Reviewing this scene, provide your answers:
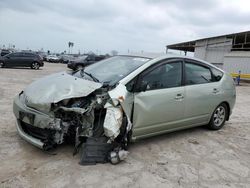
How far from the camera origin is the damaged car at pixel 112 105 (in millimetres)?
3529

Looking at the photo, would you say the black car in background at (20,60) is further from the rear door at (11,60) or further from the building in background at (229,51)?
the building in background at (229,51)

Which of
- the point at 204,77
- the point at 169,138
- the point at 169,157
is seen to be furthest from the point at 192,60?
the point at 169,157

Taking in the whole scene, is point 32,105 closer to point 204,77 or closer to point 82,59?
point 204,77

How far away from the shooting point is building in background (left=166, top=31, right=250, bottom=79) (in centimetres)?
2248

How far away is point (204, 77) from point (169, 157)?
1.88 metres

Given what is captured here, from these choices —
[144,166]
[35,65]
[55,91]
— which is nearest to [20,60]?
[35,65]

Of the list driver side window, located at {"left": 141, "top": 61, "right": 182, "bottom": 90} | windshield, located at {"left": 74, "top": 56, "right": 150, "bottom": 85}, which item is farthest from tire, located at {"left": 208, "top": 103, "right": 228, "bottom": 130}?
windshield, located at {"left": 74, "top": 56, "right": 150, "bottom": 85}

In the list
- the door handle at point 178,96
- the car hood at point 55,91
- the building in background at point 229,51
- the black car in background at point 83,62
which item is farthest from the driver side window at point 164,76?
the black car in background at point 83,62

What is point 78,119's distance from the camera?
11.8ft

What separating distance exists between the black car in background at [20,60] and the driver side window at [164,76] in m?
19.3

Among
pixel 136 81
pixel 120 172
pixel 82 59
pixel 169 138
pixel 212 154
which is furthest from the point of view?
pixel 82 59

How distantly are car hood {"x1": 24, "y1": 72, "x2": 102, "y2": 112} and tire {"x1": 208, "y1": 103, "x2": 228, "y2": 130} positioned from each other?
274cm

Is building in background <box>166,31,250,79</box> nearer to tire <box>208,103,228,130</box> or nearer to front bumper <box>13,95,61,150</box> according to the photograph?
tire <box>208,103,228,130</box>

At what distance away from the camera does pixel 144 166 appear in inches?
142
